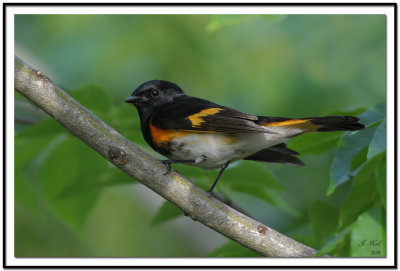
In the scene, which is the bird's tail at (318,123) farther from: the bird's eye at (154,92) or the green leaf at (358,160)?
the bird's eye at (154,92)

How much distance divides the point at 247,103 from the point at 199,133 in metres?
2.34

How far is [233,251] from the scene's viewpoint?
7.12ft

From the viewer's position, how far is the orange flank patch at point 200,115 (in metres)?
2.28

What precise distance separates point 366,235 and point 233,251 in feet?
2.49

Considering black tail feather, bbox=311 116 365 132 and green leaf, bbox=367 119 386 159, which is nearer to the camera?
green leaf, bbox=367 119 386 159

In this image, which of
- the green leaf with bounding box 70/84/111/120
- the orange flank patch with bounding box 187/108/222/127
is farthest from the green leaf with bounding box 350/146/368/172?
the green leaf with bounding box 70/84/111/120

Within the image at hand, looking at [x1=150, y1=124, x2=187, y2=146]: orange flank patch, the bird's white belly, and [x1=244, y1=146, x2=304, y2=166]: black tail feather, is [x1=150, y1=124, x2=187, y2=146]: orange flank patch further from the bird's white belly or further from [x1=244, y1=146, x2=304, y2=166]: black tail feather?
[x1=244, y1=146, x2=304, y2=166]: black tail feather

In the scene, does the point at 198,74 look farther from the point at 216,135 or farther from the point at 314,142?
the point at 314,142

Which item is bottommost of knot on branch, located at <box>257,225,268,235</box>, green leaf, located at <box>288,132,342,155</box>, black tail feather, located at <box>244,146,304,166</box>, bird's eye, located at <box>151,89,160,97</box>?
knot on branch, located at <box>257,225,268,235</box>

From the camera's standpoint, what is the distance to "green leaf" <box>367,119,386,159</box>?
4.82 ft

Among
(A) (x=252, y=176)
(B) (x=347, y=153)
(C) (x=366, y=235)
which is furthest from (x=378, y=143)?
(A) (x=252, y=176)

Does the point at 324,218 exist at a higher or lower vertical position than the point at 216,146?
lower

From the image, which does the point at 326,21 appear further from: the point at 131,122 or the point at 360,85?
the point at 131,122
